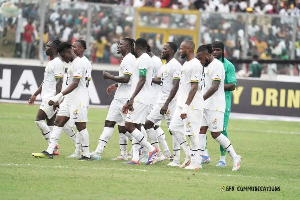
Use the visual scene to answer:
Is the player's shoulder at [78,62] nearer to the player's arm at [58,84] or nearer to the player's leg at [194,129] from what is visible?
the player's arm at [58,84]

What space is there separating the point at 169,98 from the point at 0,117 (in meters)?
10.7

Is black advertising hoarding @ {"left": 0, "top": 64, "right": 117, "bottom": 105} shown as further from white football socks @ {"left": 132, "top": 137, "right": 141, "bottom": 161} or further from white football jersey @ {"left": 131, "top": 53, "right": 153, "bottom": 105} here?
white football jersey @ {"left": 131, "top": 53, "right": 153, "bottom": 105}

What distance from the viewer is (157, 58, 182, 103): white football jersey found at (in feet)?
52.4

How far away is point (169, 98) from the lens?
1541 centimetres

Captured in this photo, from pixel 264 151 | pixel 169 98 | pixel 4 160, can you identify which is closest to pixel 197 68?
pixel 169 98

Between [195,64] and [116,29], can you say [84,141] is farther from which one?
[116,29]

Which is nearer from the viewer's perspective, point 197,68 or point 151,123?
point 197,68

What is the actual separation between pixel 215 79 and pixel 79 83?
2472mm

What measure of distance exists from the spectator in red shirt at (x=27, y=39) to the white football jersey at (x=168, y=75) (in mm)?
15795

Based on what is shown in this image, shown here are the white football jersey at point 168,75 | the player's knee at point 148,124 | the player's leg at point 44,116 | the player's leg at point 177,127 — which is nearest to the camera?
the player's leg at point 177,127

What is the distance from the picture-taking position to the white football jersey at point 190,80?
14586 millimetres

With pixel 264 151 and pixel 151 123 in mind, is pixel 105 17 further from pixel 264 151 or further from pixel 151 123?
pixel 151 123

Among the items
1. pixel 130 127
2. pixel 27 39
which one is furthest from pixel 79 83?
pixel 27 39

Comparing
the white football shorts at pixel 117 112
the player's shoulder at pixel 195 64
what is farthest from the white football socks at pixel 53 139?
the player's shoulder at pixel 195 64
